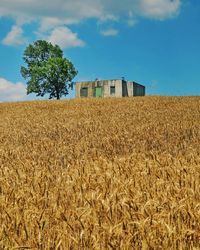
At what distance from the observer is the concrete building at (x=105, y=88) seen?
65000 mm

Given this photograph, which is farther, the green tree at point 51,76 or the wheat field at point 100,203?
the green tree at point 51,76

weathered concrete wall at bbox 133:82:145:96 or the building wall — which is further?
weathered concrete wall at bbox 133:82:145:96

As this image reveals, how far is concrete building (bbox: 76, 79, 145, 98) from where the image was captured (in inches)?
2559

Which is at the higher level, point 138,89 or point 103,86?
point 103,86

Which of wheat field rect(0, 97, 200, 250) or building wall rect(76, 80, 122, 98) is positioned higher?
building wall rect(76, 80, 122, 98)

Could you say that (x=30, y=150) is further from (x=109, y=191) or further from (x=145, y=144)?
(x=109, y=191)

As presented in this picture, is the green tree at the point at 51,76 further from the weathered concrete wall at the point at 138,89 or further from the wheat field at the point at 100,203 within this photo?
the wheat field at the point at 100,203

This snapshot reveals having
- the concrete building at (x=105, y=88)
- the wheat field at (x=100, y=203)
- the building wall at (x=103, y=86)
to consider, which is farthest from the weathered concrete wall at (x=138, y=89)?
the wheat field at (x=100, y=203)

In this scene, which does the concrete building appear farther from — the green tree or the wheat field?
the wheat field

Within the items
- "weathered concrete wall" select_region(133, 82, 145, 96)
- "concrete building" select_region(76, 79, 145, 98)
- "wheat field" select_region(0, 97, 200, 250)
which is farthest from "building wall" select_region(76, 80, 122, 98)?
"wheat field" select_region(0, 97, 200, 250)

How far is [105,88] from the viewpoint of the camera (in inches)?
2581

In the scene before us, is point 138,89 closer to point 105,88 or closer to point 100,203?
point 105,88

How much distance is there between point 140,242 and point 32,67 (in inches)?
2308

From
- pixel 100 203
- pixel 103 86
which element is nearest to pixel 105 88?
pixel 103 86
